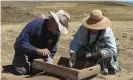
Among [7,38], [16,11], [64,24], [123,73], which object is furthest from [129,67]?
[16,11]

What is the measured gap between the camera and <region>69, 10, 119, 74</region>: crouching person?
21.3 ft

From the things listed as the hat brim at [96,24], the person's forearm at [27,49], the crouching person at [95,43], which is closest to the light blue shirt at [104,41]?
the crouching person at [95,43]

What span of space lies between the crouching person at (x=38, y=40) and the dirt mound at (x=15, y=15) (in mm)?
10995

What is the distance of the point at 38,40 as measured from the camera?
661 centimetres

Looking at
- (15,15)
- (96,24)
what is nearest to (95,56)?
(96,24)

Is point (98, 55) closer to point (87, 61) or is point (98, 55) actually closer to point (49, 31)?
point (87, 61)

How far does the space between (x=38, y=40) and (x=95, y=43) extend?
0.98m

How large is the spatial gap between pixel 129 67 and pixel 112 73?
958mm

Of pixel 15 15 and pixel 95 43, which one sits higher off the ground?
pixel 95 43

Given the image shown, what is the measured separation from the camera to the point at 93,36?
6.66 metres

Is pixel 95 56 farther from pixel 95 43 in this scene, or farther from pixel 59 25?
pixel 59 25

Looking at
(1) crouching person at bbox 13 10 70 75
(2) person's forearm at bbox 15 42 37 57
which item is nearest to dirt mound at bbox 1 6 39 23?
(1) crouching person at bbox 13 10 70 75

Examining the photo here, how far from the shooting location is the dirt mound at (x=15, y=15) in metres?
18.0

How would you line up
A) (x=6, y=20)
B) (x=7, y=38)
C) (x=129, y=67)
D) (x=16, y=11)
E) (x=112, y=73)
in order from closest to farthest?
(x=112, y=73), (x=129, y=67), (x=7, y=38), (x=6, y=20), (x=16, y=11)
